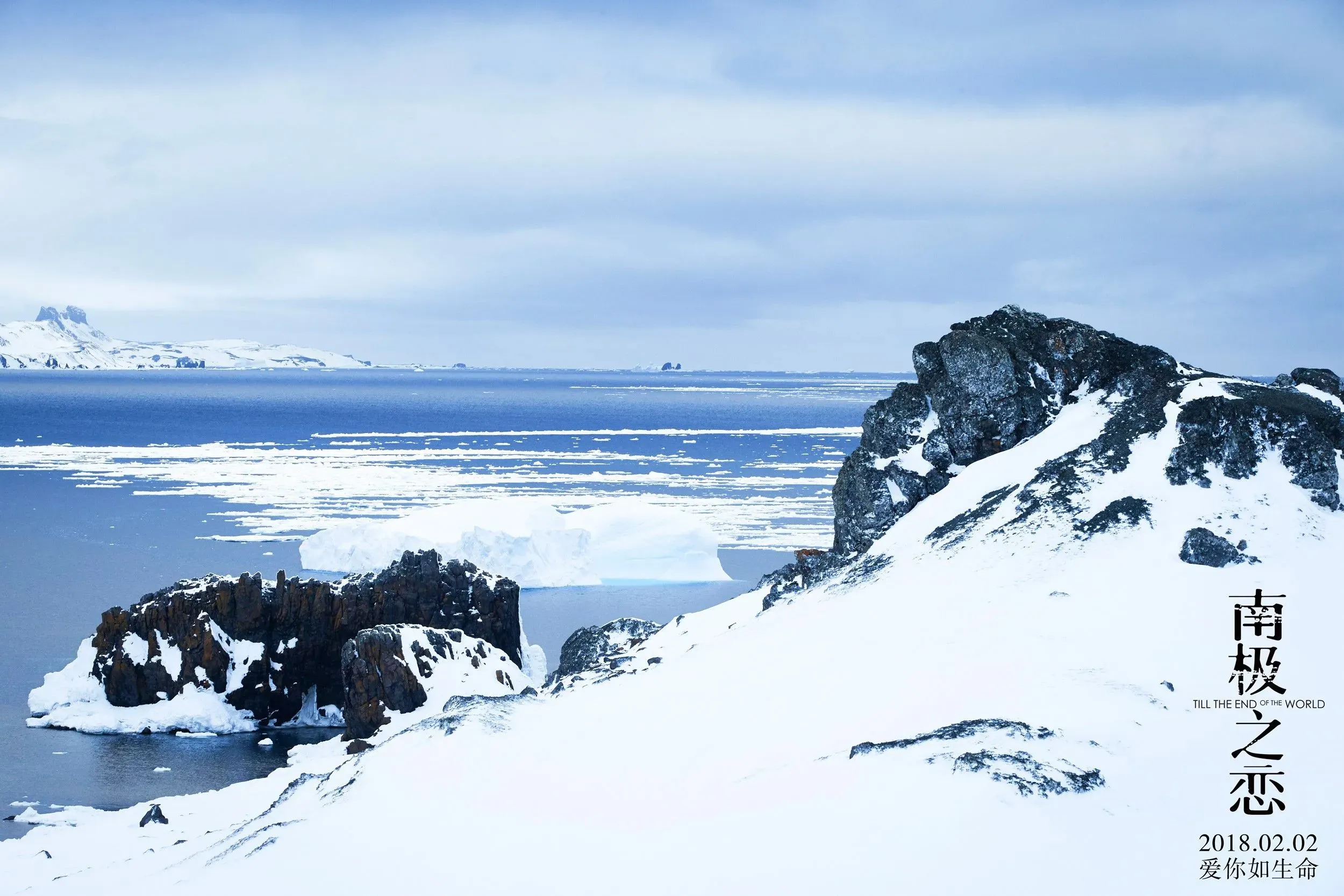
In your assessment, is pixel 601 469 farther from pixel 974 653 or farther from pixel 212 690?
pixel 974 653

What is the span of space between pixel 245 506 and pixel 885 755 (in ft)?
219

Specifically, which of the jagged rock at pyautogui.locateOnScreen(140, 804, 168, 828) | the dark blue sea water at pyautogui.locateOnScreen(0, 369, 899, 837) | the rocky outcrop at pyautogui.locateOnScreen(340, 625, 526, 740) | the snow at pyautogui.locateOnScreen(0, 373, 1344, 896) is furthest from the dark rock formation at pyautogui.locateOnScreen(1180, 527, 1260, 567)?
the dark blue sea water at pyautogui.locateOnScreen(0, 369, 899, 837)

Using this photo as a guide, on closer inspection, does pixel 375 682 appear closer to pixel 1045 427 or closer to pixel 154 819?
pixel 154 819

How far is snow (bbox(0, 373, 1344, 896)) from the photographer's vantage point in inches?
594

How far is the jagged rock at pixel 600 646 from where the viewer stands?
1300 inches

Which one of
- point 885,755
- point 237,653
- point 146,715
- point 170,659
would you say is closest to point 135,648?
point 170,659

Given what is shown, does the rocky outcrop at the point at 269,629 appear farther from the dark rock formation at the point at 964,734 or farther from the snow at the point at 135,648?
the dark rock formation at the point at 964,734

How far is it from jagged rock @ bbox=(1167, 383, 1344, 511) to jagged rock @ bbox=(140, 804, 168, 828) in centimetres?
2379

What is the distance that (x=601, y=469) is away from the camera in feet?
327

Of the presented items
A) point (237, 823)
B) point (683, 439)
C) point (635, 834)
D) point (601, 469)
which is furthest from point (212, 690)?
point (683, 439)

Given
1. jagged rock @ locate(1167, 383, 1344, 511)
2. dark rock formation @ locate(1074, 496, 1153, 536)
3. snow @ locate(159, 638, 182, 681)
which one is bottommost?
snow @ locate(159, 638, 182, 681)

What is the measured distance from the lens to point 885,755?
55.6 ft

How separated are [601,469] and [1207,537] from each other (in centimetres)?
7694

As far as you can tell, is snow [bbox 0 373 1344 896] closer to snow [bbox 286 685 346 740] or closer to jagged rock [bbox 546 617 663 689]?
jagged rock [bbox 546 617 663 689]
